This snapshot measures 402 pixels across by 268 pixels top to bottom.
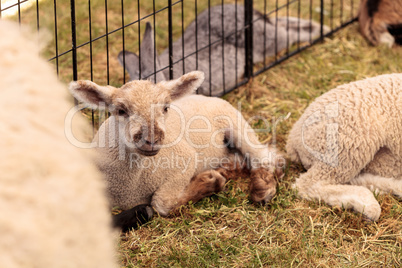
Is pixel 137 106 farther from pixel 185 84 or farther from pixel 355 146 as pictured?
pixel 355 146

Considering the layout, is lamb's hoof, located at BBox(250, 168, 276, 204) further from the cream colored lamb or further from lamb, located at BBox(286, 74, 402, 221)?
the cream colored lamb

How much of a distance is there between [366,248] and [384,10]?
4.11 m

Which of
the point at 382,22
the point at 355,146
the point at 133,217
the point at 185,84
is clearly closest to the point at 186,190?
the point at 133,217

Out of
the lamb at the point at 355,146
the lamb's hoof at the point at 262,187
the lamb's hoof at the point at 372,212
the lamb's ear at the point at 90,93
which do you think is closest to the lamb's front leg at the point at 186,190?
the lamb's hoof at the point at 262,187

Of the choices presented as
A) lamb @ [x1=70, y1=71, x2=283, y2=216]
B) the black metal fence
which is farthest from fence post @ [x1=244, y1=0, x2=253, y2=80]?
lamb @ [x1=70, y1=71, x2=283, y2=216]

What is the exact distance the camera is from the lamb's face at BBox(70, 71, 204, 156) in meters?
3.32

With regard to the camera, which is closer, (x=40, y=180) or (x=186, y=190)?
(x=40, y=180)

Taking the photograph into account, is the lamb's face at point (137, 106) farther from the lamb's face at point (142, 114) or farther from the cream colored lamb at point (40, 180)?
the cream colored lamb at point (40, 180)

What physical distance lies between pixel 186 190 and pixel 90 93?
99 centimetres

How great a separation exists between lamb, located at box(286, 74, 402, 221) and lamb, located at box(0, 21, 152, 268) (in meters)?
2.79

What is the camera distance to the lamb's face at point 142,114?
332 centimetres

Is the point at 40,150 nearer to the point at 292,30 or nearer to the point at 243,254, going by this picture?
the point at 243,254

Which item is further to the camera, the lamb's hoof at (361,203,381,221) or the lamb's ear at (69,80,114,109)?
the lamb's hoof at (361,203,381,221)

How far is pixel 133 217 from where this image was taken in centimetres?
371
